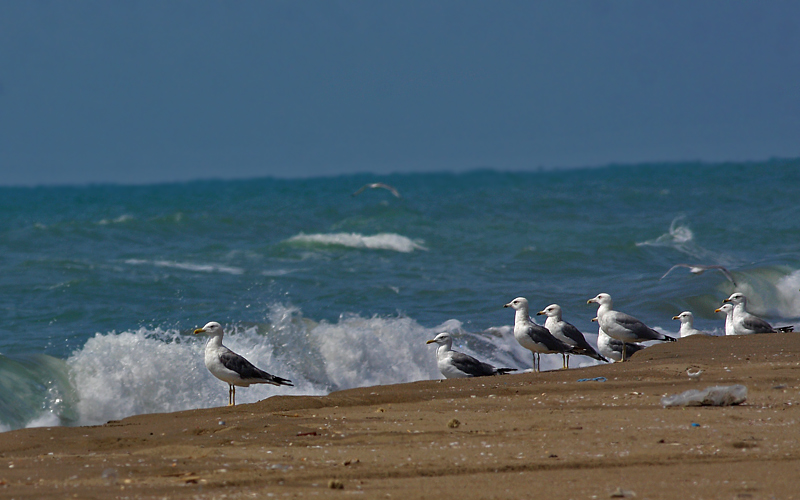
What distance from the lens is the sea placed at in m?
9.91

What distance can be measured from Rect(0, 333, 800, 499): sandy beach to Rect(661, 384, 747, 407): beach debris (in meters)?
0.10

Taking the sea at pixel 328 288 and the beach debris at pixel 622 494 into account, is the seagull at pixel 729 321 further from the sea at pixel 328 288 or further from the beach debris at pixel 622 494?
the beach debris at pixel 622 494

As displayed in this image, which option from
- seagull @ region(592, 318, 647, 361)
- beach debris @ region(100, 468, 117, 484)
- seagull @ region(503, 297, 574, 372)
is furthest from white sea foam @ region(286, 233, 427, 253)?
beach debris @ region(100, 468, 117, 484)

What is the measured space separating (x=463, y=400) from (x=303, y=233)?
18175 millimetres

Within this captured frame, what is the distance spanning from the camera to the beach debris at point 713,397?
6.07 m

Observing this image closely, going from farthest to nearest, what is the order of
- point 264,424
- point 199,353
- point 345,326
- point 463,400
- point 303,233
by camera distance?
point 303,233
point 345,326
point 199,353
point 463,400
point 264,424

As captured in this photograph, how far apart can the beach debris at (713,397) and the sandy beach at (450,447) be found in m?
0.10

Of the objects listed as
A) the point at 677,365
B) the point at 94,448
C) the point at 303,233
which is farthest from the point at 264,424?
the point at 303,233

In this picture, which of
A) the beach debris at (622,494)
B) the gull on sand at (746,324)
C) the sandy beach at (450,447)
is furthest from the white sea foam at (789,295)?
the beach debris at (622,494)

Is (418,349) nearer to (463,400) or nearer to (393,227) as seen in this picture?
(463,400)

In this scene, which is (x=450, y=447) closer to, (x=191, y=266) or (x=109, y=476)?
(x=109, y=476)

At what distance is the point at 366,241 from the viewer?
22.7m

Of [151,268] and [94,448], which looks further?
[151,268]

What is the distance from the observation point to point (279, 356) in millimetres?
10641
